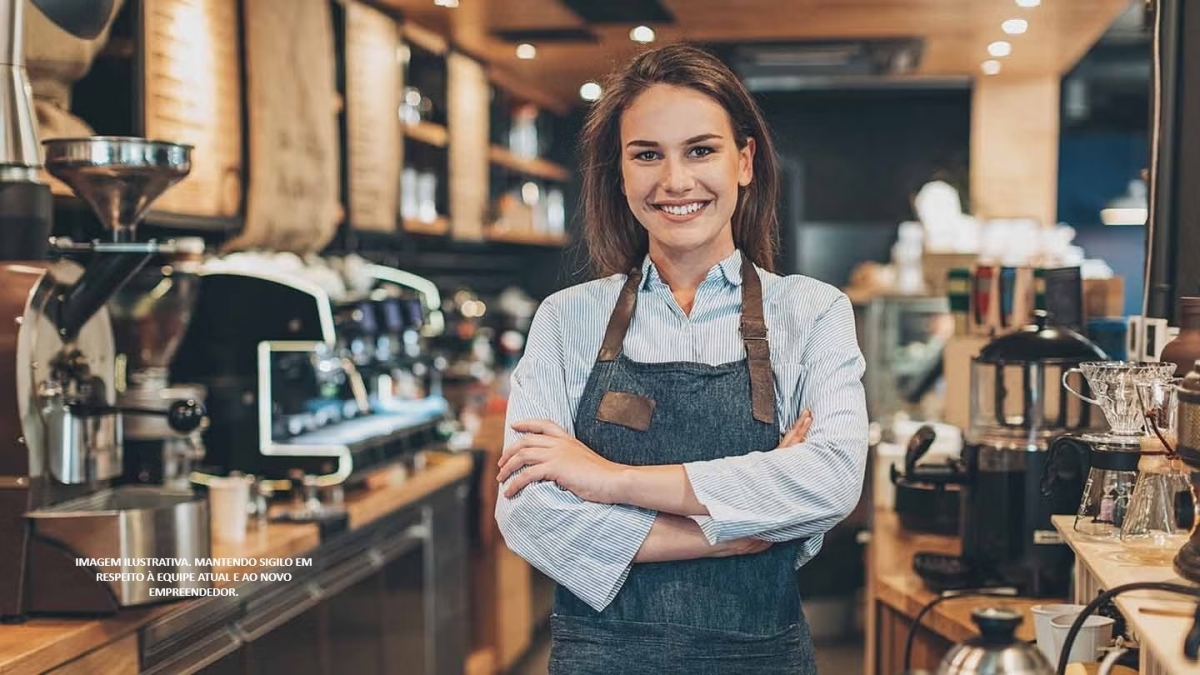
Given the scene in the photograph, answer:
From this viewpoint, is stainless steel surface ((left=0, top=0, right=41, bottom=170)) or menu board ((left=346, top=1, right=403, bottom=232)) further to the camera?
menu board ((left=346, top=1, right=403, bottom=232))

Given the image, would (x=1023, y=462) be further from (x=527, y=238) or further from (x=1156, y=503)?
(x=527, y=238)

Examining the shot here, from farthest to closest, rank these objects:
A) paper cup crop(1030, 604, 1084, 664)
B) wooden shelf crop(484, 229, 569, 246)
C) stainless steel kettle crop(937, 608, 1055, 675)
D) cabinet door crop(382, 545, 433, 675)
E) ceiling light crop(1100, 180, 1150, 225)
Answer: ceiling light crop(1100, 180, 1150, 225) → wooden shelf crop(484, 229, 569, 246) → cabinet door crop(382, 545, 433, 675) → paper cup crop(1030, 604, 1084, 664) → stainless steel kettle crop(937, 608, 1055, 675)

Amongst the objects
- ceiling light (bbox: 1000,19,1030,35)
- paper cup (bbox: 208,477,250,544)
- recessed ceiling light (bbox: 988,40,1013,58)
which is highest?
recessed ceiling light (bbox: 988,40,1013,58)

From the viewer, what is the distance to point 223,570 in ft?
10.5

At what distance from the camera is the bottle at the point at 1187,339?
202 cm

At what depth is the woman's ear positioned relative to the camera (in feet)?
7.11

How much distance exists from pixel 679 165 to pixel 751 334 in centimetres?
27

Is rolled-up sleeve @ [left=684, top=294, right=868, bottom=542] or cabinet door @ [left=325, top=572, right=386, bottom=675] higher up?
rolled-up sleeve @ [left=684, top=294, right=868, bottom=542]

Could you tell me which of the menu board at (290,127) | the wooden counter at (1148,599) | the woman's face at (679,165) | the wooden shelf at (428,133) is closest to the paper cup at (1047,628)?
the wooden counter at (1148,599)

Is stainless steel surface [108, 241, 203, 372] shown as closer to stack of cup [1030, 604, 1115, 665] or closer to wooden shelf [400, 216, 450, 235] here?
stack of cup [1030, 604, 1115, 665]

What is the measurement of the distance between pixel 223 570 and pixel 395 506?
133 centimetres

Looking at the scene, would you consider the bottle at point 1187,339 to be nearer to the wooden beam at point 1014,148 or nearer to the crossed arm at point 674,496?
the crossed arm at point 674,496

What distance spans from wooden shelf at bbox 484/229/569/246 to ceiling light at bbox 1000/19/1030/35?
2654 mm

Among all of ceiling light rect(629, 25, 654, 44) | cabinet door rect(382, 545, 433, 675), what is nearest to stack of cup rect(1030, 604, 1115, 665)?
cabinet door rect(382, 545, 433, 675)
